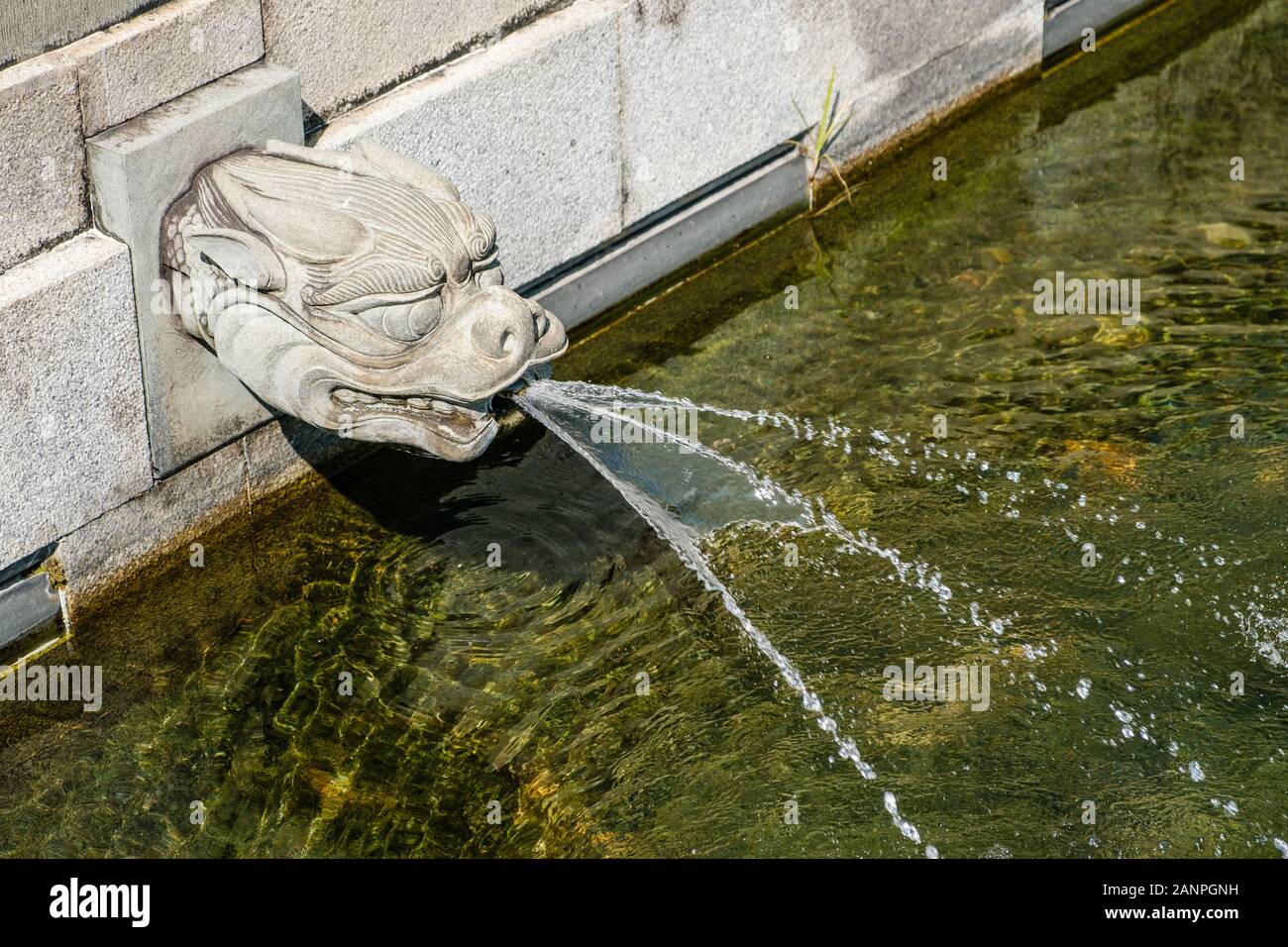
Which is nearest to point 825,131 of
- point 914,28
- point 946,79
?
point 914,28

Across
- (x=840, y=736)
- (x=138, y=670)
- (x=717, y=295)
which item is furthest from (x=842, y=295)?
(x=138, y=670)

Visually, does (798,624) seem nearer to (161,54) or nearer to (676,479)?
(676,479)

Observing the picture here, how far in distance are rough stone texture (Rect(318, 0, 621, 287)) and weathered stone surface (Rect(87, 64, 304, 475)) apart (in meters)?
0.38

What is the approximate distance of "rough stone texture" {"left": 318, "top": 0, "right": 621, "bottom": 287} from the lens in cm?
525

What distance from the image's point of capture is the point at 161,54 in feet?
14.6

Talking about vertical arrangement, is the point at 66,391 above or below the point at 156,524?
above

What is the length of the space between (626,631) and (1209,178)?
3.64 m

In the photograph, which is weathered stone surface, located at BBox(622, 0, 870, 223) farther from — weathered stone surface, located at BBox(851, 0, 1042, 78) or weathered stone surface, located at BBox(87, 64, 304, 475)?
weathered stone surface, located at BBox(87, 64, 304, 475)

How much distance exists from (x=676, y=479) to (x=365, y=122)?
4.97 feet

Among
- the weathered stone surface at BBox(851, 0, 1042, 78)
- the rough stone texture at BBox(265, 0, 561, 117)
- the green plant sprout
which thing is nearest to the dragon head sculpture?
the rough stone texture at BBox(265, 0, 561, 117)

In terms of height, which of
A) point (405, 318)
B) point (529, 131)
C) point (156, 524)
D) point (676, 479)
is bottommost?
point (156, 524)

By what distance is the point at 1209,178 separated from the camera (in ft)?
23.4

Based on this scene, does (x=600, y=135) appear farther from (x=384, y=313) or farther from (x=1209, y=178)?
(x=1209, y=178)

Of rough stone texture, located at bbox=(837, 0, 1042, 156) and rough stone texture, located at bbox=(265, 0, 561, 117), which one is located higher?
rough stone texture, located at bbox=(837, 0, 1042, 156)
